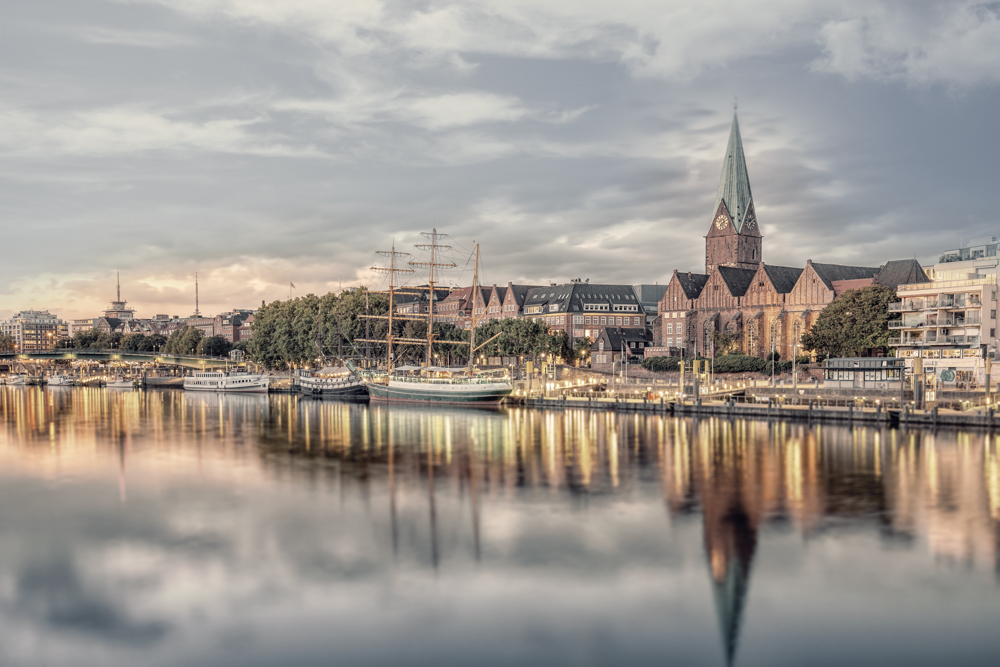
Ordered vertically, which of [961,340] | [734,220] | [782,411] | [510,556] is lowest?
[510,556]

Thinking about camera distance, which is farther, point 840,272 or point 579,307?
point 579,307

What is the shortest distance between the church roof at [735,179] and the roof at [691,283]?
20057 millimetres

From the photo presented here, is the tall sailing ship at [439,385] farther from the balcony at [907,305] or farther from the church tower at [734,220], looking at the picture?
the church tower at [734,220]

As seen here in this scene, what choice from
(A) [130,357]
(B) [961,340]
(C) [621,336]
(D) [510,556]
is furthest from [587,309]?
(D) [510,556]

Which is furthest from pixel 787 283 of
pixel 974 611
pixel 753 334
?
pixel 974 611

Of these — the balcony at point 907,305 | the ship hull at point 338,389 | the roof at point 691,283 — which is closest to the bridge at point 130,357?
the ship hull at point 338,389

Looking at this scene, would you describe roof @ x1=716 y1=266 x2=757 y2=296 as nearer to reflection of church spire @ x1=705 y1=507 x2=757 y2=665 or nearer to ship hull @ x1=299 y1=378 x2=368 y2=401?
ship hull @ x1=299 y1=378 x2=368 y2=401

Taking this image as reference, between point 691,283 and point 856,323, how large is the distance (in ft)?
144

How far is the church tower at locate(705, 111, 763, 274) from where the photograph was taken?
504 feet

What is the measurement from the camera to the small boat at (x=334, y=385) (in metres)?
118

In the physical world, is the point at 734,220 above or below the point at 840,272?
above

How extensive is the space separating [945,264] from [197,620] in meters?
89.8

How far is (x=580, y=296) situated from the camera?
15838 cm

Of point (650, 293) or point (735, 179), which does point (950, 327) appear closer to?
point (735, 179)
